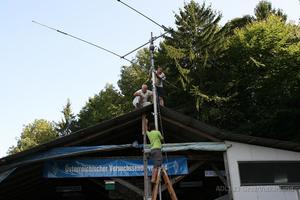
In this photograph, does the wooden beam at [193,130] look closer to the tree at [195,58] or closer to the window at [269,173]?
the window at [269,173]

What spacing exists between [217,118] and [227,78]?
9.71 feet

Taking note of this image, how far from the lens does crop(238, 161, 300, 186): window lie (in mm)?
10227

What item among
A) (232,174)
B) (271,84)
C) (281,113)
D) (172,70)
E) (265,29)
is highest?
(265,29)

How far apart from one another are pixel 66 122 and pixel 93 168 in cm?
3398

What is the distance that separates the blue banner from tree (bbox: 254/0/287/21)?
2452 centimetres

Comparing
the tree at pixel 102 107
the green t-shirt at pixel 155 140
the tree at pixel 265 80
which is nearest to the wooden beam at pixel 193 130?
the green t-shirt at pixel 155 140

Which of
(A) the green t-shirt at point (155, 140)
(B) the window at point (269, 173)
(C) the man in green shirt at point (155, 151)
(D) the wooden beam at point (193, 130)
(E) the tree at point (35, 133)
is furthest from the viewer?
(E) the tree at point (35, 133)

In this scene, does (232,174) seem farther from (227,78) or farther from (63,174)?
(227,78)

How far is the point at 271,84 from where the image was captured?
24.0 m

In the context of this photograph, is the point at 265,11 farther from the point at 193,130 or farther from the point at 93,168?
the point at 93,168

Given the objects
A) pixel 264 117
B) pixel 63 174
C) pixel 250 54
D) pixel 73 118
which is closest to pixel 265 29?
pixel 250 54

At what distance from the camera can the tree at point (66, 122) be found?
42.4 meters

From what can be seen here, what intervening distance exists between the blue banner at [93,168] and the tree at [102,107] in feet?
72.0

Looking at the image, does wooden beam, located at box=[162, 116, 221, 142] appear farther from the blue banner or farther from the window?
the blue banner
